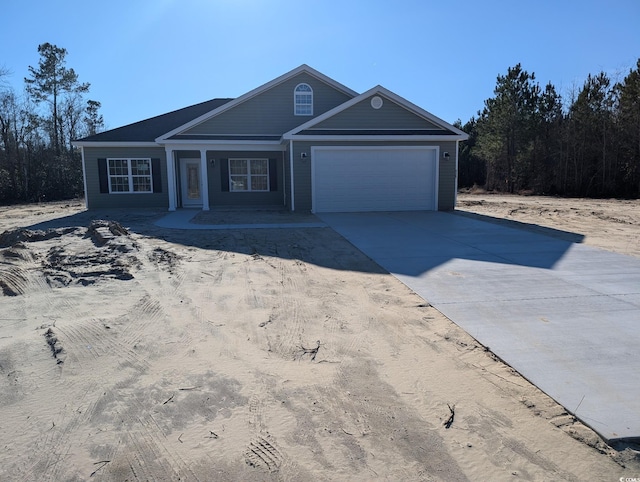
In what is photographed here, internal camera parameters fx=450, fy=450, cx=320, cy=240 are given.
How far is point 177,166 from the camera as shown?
1956 centimetres

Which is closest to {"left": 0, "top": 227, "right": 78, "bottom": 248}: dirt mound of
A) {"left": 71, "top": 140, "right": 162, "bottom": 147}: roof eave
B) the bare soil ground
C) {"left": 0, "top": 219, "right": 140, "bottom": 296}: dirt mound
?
{"left": 0, "top": 219, "right": 140, "bottom": 296}: dirt mound

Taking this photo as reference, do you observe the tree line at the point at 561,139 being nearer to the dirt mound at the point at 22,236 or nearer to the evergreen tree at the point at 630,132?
the evergreen tree at the point at 630,132

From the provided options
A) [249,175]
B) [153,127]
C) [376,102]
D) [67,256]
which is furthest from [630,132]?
[67,256]

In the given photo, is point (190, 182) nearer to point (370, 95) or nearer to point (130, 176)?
point (130, 176)

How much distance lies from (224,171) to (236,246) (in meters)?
10.0

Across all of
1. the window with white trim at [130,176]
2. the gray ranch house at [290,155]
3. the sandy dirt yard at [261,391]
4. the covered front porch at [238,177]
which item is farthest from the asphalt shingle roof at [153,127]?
the sandy dirt yard at [261,391]

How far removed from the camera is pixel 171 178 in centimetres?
1764

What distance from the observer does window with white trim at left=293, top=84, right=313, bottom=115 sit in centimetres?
1872

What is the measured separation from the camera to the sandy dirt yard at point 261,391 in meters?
2.61

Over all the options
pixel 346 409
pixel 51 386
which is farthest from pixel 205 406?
pixel 51 386

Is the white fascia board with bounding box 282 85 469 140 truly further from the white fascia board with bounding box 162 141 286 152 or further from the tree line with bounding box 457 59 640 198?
the tree line with bounding box 457 59 640 198

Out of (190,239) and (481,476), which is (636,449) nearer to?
(481,476)

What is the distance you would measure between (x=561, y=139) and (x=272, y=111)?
68.1ft

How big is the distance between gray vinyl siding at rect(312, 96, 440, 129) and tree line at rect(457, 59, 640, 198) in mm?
16234
